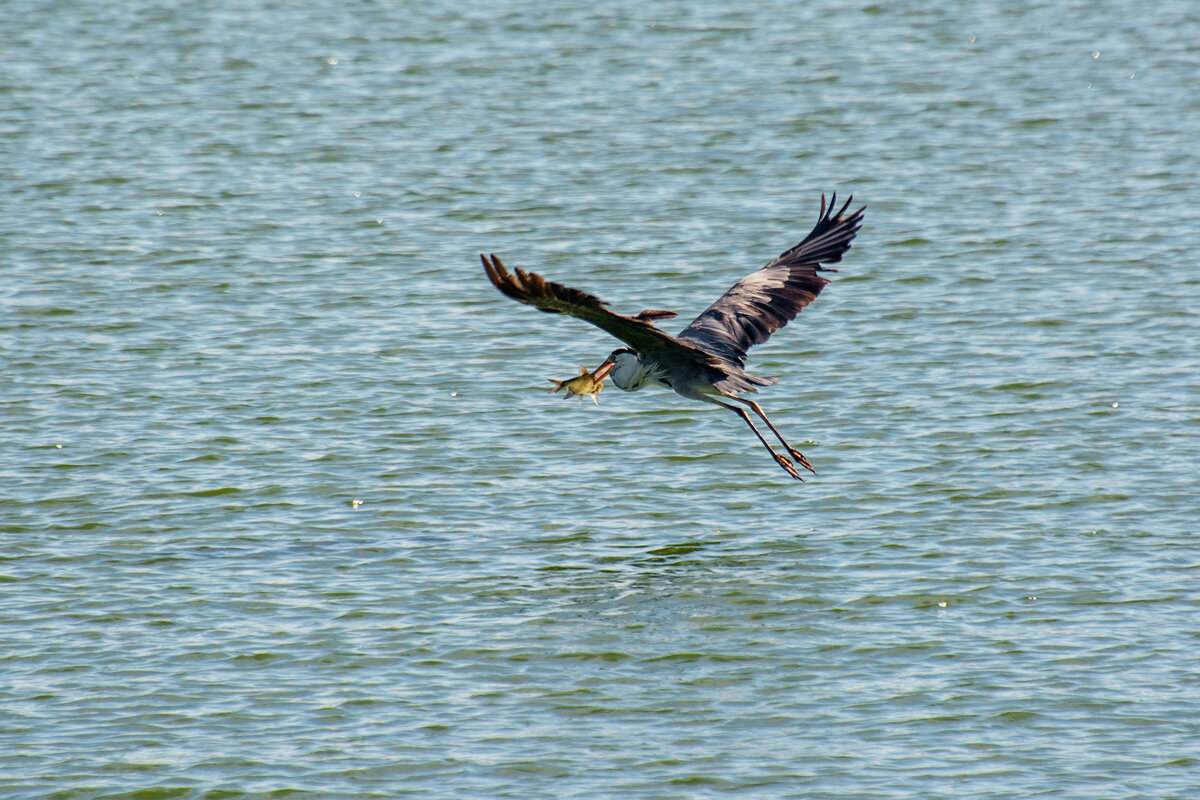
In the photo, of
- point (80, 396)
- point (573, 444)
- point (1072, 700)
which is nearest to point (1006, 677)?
point (1072, 700)

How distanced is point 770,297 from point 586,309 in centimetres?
285

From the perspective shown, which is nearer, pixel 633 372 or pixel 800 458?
pixel 633 372

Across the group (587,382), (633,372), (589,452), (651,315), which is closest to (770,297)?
(633,372)

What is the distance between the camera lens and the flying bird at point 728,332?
9656mm

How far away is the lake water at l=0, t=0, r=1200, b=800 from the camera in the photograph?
803 cm

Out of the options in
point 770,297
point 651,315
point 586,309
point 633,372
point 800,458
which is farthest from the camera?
point 770,297

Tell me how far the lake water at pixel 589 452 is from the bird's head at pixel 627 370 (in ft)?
2.96

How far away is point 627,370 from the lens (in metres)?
10.5

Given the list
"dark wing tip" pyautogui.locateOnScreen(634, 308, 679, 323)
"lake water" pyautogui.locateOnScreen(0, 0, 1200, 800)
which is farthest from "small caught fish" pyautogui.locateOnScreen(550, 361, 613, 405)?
"dark wing tip" pyautogui.locateOnScreen(634, 308, 679, 323)

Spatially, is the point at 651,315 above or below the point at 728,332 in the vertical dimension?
above

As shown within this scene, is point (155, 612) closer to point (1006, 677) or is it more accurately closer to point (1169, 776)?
point (1006, 677)

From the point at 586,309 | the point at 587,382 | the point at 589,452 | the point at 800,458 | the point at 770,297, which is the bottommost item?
the point at 589,452

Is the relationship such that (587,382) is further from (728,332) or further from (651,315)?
(651,315)

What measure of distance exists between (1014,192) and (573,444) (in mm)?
8058
